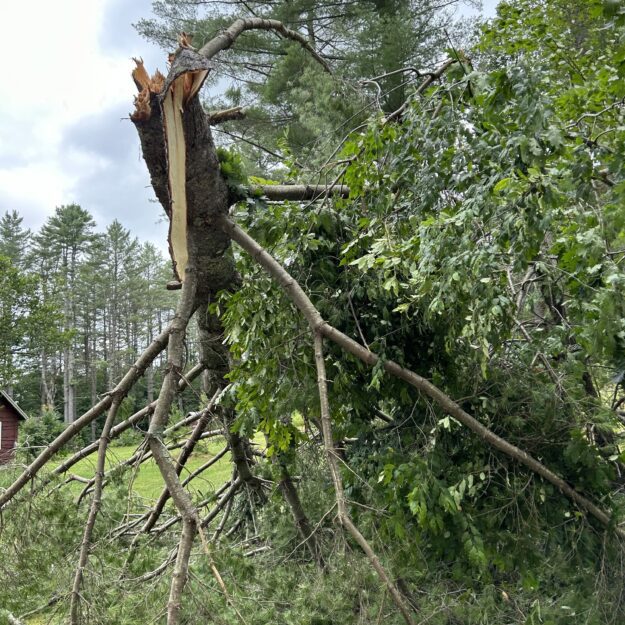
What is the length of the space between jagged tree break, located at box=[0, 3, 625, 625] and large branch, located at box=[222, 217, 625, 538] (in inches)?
0.4

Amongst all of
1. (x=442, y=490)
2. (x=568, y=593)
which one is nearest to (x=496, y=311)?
(x=442, y=490)

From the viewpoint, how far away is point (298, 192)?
372cm

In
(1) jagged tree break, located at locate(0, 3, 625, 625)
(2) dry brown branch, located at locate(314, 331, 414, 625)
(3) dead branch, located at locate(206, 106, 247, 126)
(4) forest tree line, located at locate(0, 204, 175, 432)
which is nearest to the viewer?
(2) dry brown branch, located at locate(314, 331, 414, 625)

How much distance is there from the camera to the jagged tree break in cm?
235

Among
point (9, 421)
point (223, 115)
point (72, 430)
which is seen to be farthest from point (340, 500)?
point (9, 421)

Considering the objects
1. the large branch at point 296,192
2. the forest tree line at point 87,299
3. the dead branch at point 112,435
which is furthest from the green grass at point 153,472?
the forest tree line at point 87,299

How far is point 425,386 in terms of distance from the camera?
105 inches

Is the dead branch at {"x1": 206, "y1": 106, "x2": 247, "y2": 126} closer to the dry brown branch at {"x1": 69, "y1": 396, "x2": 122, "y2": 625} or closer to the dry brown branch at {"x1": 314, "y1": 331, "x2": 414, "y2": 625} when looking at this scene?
the dry brown branch at {"x1": 314, "y1": 331, "x2": 414, "y2": 625}

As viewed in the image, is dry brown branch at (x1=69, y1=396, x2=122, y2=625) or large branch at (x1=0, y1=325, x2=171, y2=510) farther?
large branch at (x1=0, y1=325, x2=171, y2=510)

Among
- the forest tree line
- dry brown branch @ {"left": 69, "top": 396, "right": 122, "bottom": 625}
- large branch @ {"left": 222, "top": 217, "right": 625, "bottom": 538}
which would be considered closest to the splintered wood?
large branch @ {"left": 222, "top": 217, "right": 625, "bottom": 538}

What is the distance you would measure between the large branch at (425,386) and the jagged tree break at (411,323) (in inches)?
0.4

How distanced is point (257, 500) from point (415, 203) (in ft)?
9.97

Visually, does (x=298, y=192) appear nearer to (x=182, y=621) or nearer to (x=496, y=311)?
(x=496, y=311)

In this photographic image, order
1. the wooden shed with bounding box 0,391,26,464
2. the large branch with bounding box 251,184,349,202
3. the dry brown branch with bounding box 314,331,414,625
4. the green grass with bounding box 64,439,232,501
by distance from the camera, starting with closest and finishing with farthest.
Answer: the dry brown branch with bounding box 314,331,414,625 < the large branch with bounding box 251,184,349,202 < the green grass with bounding box 64,439,232,501 < the wooden shed with bounding box 0,391,26,464
